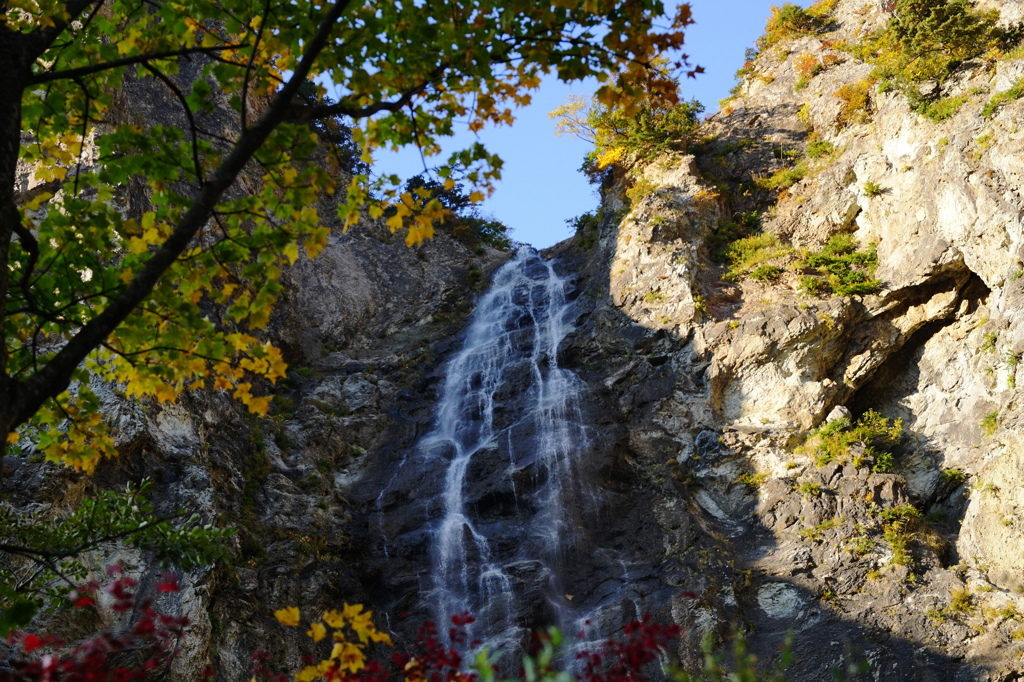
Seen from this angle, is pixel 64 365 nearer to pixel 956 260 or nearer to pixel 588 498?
pixel 588 498

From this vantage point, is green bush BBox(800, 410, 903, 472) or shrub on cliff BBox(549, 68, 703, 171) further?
shrub on cliff BBox(549, 68, 703, 171)

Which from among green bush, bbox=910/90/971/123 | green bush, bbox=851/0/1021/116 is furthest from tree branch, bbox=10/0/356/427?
green bush, bbox=851/0/1021/116

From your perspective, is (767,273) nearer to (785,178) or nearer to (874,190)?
(874,190)

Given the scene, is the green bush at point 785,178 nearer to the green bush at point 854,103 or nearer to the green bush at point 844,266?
the green bush at point 854,103

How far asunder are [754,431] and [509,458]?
5.20 m

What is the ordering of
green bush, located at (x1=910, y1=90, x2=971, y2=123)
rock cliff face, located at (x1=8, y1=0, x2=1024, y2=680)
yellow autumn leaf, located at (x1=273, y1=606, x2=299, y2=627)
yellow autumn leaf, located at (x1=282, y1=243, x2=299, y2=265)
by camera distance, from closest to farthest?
yellow autumn leaf, located at (x1=273, y1=606, x2=299, y2=627), yellow autumn leaf, located at (x1=282, y1=243, x2=299, y2=265), rock cliff face, located at (x1=8, y1=0, x2=1024, y2=680), green bush, located at (x1=910, y1=90, x2=971, y2=123)

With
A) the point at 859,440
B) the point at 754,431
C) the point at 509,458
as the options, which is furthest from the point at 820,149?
the point at 509,458

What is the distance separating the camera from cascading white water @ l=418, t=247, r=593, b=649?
544 inches

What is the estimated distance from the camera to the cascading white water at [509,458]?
1383 centimetres

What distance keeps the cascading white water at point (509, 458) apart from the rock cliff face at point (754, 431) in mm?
394

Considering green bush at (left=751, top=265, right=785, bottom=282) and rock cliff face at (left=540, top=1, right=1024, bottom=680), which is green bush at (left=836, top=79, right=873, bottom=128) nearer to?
rock cliff face at (left=540, top=1, right=1024, bottom=680)

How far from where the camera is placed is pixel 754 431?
16109 mm

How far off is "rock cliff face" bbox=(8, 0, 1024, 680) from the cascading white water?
394mm

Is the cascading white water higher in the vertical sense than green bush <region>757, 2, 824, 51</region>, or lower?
lower
